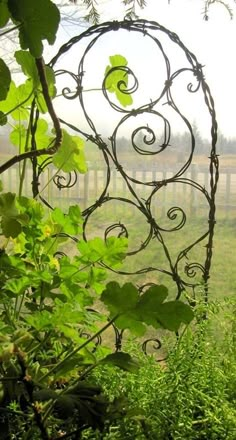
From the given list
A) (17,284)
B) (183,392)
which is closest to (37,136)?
(17,284)

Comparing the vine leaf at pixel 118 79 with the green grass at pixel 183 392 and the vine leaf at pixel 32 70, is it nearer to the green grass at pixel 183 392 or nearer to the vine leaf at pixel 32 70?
the vine leaf at pixel 32 70

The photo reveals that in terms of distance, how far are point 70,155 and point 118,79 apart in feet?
0.52

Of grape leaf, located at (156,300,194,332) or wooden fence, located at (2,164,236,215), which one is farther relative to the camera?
wooden fence, located at (2,164,236,215)

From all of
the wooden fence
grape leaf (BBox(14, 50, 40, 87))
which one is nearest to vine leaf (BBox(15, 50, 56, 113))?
grape leaf (BBox(14, 50, 40, 87))

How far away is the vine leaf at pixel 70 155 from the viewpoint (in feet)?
2.30

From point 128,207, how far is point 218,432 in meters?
0.46

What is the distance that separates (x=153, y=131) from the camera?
0.79 m

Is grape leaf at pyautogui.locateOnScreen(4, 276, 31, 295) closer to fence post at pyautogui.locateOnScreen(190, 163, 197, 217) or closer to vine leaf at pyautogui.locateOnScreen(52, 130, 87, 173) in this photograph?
vine leaf at pyautogui.locateOnScreen(52, 130, 87, 173)

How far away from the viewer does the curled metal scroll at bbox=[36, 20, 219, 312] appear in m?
0.74

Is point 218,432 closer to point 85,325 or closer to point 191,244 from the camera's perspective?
point 85,325

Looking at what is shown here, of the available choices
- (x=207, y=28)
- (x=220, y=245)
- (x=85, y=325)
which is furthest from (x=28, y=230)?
(x=207, y=28)

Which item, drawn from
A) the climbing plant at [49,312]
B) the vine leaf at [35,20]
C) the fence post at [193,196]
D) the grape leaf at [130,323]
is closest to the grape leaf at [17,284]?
the climbing plant at [49,312]

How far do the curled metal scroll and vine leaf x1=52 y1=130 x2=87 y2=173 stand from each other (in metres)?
0.06

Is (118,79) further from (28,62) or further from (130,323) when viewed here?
(130,323)
